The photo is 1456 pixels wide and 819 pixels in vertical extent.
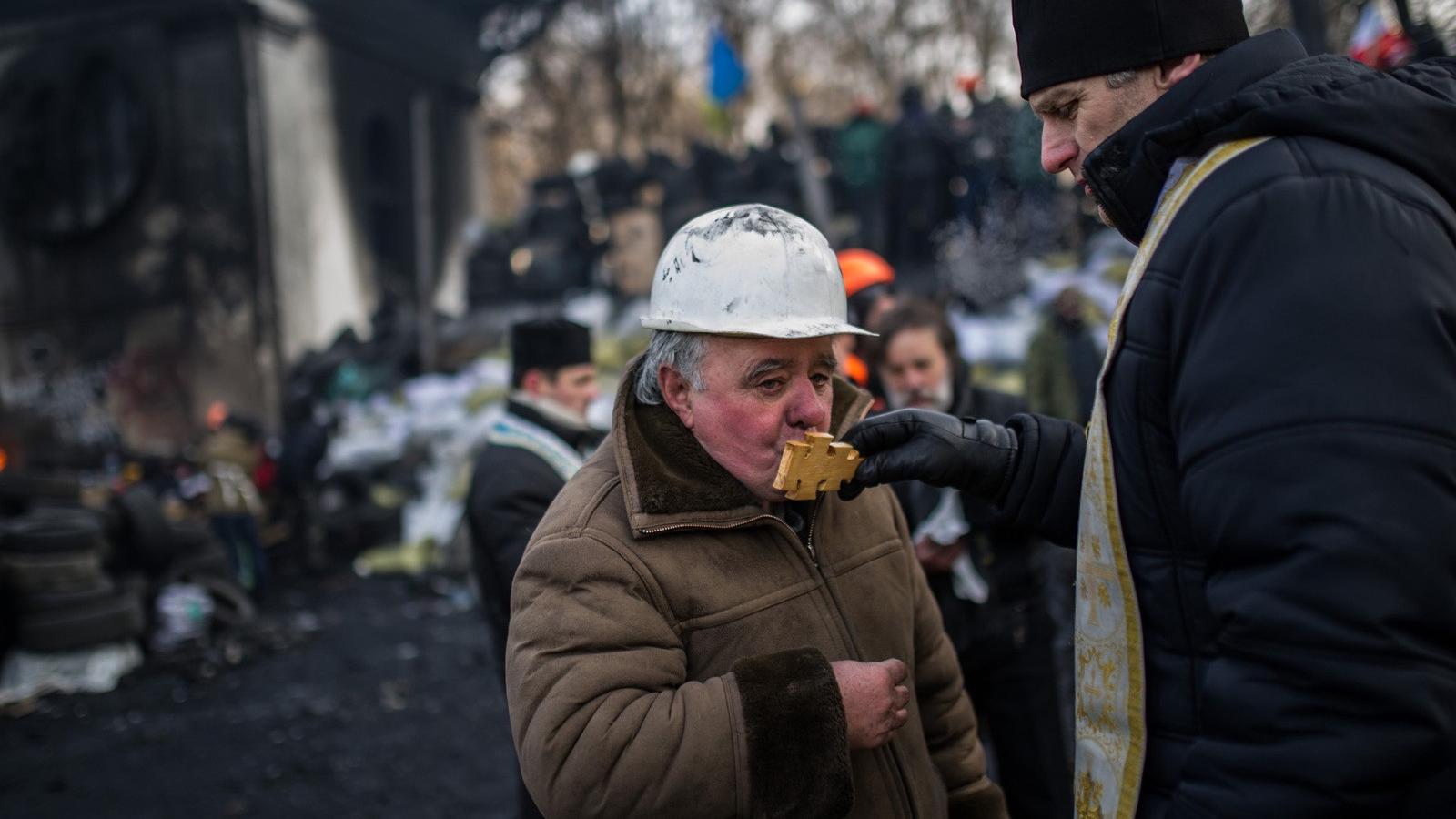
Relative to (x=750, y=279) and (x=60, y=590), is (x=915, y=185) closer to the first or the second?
(x=60, y=590)

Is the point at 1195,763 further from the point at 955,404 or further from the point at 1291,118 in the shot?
the point at 955,404

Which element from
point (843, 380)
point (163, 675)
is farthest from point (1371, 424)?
point (163, 675)

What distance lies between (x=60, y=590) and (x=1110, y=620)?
710 cm

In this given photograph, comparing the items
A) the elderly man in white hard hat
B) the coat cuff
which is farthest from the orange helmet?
the coat cuff

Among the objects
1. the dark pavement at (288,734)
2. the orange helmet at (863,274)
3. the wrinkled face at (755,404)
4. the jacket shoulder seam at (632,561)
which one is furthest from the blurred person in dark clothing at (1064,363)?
the jacket shoulder seam at (632,561)

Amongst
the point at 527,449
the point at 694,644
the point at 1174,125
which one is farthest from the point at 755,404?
the point at 527,449

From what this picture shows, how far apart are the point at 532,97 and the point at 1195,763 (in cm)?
2765

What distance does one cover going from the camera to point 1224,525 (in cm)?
105

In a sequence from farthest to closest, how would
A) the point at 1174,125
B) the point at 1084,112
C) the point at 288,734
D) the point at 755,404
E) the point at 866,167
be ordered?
the point at 866,167 < the point at 288,734 < the point at 755,404 < the point at 1084,112 < the point at 1174,125

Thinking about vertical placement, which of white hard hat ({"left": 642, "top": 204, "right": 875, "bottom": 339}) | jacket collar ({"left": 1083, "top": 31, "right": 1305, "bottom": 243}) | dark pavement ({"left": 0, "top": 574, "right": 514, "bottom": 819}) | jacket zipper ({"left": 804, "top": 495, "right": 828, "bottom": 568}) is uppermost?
jacket collar ({"left": 1083, "top": 31, "right": 1305, "bottom": 243})

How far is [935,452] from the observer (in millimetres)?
1686

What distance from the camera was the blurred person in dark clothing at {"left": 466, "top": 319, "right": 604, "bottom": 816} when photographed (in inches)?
120

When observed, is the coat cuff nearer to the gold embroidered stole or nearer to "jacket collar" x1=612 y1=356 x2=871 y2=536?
"jacket collar" x1=612 y1=356 x2=871 y2=536

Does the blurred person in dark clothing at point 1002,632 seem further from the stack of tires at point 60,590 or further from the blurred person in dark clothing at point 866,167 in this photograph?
the blurred person in dark clothing at point 866,167
